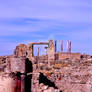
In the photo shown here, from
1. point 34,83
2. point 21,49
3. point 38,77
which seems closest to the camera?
point 34,83

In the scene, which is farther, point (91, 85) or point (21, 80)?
point (91, 85)

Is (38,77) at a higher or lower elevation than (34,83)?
higher

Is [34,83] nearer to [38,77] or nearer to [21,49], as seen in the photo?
[38,77]

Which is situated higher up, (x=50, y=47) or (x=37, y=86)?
(x=50, y=47)

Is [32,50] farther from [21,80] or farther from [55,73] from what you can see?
[21,80]

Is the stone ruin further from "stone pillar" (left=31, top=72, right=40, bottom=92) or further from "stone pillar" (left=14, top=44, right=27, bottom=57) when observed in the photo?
"stone pillar" (left=14, top=44, right=27, bottom=57)

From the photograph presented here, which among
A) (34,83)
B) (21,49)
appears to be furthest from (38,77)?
(21,49)

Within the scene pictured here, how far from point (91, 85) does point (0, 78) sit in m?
6.51

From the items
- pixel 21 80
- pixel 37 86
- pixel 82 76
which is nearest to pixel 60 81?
pixel 82 76

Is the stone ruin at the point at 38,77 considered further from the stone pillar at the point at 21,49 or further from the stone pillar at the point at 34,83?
the stone pillar at the point at 21,49

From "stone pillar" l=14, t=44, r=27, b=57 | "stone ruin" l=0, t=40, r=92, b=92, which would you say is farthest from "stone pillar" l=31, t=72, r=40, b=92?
"stone pillar" l=14, t=44, r=27, b=57

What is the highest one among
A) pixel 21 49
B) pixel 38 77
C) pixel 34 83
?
pixel 21 49

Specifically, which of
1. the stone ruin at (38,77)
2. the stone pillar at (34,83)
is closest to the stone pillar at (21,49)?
the stone ruin at (38,77)

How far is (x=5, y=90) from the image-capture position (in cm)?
679
